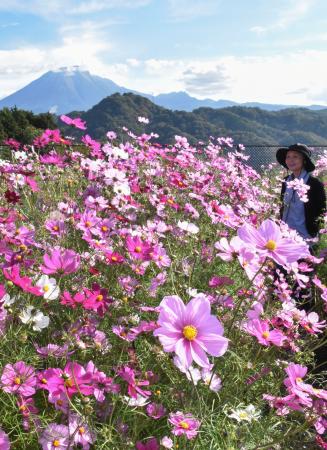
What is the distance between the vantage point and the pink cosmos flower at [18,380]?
1.25 meters

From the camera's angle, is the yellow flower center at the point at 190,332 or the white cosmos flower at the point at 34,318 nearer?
the yellow flower center at the point at 190,332

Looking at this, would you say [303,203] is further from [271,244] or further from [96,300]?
[271,244]

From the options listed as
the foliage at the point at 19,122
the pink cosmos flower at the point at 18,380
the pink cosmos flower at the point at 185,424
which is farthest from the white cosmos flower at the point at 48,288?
the foliage at the point at 19,122

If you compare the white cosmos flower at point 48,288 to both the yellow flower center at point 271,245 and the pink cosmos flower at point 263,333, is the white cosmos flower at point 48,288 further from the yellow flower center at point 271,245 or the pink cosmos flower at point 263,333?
the yellow flower center at point 271,245

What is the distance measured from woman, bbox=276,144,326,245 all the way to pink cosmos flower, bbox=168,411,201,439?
250cm

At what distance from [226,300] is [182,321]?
709mm

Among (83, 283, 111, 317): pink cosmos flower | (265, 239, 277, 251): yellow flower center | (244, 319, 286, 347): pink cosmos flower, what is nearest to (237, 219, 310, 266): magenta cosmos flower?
(265, 239, 277, 251): yellow flower center

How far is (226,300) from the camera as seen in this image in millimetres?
1607

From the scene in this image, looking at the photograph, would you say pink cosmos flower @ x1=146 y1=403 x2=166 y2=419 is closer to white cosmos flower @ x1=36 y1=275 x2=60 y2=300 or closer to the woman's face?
white cosmos flower @ x1=36 y1=275 x2=60 y2=300

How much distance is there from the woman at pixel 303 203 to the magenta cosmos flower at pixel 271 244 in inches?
101

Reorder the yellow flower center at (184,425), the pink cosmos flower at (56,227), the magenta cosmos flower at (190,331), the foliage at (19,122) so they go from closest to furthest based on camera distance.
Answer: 1. the magenta cosmos flower at (190,331)
2. the yellow flower center at (184,425)
3. the pink cosmos flower at (56,227)
4. the foliage at (19,122)

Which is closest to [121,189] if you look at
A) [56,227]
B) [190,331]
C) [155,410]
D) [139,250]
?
[56,227]

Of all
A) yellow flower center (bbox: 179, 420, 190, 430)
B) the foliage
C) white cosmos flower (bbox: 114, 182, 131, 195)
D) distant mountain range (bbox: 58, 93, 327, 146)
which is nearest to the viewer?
yellow flower center (bbox: 179, 420, 190, 430)

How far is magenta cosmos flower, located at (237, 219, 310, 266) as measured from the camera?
1023mm
